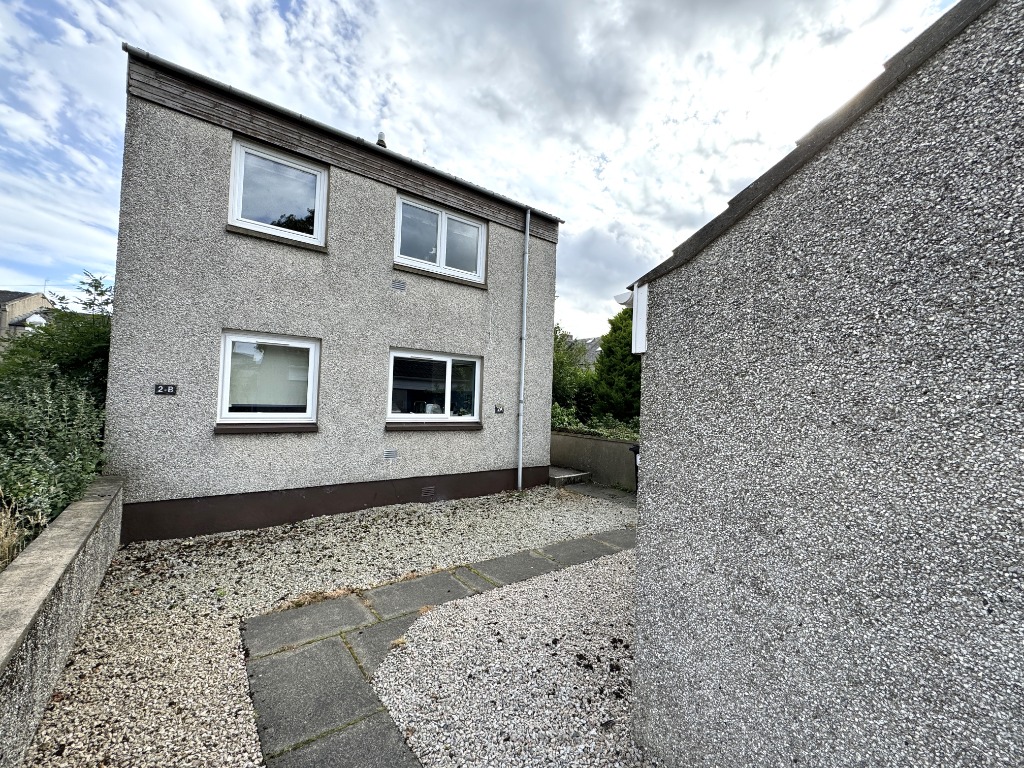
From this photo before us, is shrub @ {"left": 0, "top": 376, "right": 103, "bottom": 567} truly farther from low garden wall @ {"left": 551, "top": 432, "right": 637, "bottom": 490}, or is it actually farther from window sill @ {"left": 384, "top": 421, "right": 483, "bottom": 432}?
low garden wall @ {"left": 551, "top": 432, "right": 637, "bottom": 490}

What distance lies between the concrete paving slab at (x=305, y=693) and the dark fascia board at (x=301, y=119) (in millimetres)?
6281

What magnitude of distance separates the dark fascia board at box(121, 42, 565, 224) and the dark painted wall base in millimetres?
4954

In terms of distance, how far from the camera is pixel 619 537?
573 cm

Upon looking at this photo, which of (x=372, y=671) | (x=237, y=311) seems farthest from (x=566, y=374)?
(x=372, y=671)

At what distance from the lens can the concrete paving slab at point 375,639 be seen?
116 inches

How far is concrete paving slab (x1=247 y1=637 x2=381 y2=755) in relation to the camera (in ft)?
7.66

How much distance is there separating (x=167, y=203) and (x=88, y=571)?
4109 mm

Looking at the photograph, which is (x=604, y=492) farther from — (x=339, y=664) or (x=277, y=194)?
(x=277, y=194)

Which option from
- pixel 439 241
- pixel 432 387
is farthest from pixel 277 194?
pixel 432 387

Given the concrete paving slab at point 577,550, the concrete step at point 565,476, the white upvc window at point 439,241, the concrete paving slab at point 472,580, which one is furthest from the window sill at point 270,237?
the concrete step at point 565,476

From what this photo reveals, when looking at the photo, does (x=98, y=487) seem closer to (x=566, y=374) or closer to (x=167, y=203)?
(x=167, y=203)

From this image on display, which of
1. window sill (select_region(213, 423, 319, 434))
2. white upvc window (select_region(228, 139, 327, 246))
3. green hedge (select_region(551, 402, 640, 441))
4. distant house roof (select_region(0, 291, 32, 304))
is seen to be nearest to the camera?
window sill (select_region(213, 423, 319, 434))

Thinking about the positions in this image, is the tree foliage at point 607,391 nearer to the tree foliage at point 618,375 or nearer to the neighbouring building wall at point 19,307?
the tree foliage at point 618,375

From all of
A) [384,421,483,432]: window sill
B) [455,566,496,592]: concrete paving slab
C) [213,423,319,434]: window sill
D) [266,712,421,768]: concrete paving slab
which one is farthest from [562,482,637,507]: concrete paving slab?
[266,712,421,768]: concrete paving slab
